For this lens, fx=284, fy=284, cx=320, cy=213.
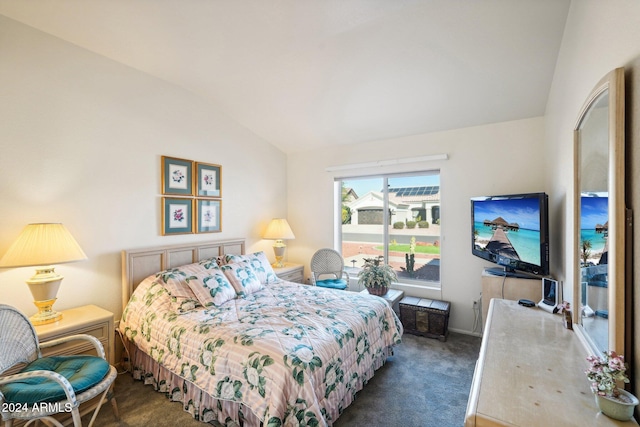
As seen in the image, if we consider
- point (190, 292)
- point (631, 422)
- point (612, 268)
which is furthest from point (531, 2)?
point (190, 292)

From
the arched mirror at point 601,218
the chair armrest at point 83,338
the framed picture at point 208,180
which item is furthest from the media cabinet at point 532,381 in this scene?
the framed picture at point 208,180

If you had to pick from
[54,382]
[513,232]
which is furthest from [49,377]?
[513,232]

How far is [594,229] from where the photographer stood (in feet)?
4.36

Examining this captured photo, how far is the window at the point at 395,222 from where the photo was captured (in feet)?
12.4

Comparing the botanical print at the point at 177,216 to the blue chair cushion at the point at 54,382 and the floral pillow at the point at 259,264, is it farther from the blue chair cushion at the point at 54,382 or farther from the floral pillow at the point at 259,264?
the blue chair cushion at the point at 54,382

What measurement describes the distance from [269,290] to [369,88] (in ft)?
7.91

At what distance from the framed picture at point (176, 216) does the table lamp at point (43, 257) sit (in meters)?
0.95

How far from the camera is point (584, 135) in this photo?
1545mm

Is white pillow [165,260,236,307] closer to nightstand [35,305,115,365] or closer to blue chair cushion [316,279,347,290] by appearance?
nightstand [35,305,115,365]

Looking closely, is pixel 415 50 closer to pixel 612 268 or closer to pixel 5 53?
pixel 612 268

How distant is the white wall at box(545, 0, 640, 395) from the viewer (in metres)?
1.00

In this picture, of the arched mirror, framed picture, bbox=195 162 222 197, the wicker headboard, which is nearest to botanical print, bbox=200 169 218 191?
framed picture, bbox=195 162 222 197

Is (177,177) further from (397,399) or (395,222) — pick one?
(397,399)

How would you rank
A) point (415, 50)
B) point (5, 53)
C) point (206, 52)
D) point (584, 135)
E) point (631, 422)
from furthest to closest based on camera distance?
point (206, 52)
point (415, 50)
point (5, 53)
point (584, 135)
point (631, 422)
